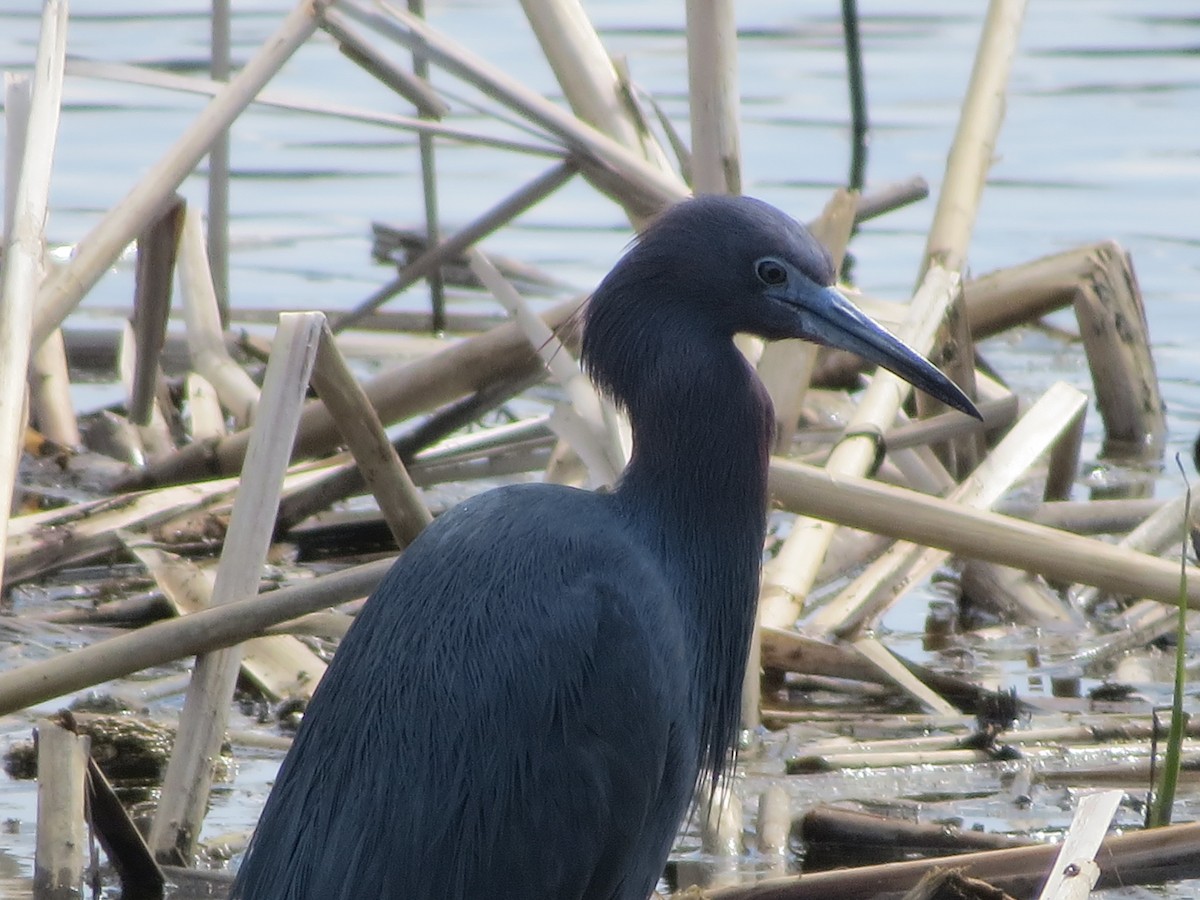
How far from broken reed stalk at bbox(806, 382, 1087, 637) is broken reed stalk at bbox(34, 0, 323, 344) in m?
1.83

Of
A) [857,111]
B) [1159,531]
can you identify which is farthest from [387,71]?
[857,111]

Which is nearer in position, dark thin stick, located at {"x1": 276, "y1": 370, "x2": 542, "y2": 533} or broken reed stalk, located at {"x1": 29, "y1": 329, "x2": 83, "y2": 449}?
dark thin stick, located at {"x1": 276, "y1": 370, "x2": 542, "y2": 533}

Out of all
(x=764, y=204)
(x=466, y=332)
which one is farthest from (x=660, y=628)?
(x=466, y=332)

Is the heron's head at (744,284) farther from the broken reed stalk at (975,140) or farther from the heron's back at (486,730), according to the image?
the broken reed stalk at (975,140)

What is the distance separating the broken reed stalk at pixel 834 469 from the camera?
4887mm

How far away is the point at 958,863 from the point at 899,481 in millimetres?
2486

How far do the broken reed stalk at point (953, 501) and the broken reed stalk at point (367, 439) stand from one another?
1.05 m

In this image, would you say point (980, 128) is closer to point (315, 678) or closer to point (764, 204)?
point (764, 204)

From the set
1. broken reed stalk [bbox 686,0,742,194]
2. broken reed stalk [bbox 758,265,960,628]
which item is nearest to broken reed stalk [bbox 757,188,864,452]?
broken reed stalk [bbox 758,265,960,628]

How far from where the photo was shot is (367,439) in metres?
4.38

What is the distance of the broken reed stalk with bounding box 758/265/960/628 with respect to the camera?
16.0 ft

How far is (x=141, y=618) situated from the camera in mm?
5168

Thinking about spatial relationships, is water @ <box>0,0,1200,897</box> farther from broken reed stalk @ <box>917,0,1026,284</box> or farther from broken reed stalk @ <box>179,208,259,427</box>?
broken reed stalk @ <box>917,0,1026,284</box>

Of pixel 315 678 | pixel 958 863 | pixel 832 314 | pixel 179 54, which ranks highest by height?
pixel 179 54
